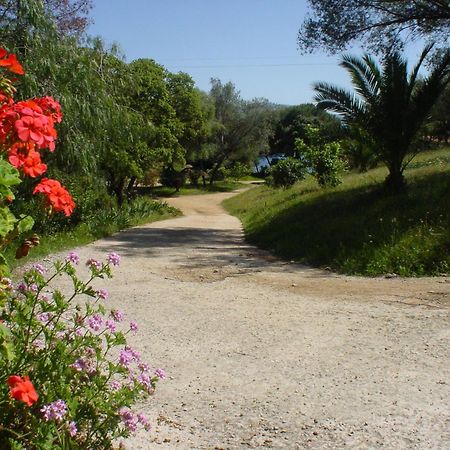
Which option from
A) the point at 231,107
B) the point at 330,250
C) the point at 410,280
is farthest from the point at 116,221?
the point at 231,107

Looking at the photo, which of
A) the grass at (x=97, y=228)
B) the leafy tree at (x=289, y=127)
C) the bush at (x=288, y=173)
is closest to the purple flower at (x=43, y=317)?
the grass at (x=97, y=228)

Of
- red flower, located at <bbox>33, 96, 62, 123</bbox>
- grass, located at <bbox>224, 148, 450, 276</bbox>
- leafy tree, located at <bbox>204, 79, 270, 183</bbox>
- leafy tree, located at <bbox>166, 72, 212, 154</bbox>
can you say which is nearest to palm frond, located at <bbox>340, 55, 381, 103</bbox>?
grass, located at <bbox>224, 148, 450, 276</bbox>

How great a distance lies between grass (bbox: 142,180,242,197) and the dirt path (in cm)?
3449

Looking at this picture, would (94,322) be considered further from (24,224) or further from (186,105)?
(186,105)

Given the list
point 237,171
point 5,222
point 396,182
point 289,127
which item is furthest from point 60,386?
point 289,127

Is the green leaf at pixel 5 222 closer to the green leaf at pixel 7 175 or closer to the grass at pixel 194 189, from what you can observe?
the green leaf at pixel 7 175

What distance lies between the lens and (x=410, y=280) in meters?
7.94

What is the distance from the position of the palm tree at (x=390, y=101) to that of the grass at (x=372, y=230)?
98 cm

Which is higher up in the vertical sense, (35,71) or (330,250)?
(35,71)

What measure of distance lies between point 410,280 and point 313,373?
13.8 ft

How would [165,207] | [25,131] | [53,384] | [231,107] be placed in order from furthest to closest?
1. [231,107]
2. [165,207]
3. [53,384]
4. [25,131]

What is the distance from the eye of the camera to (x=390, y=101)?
501 inches

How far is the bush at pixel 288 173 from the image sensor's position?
29438mm

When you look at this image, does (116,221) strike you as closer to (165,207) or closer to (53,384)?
(165,207)
